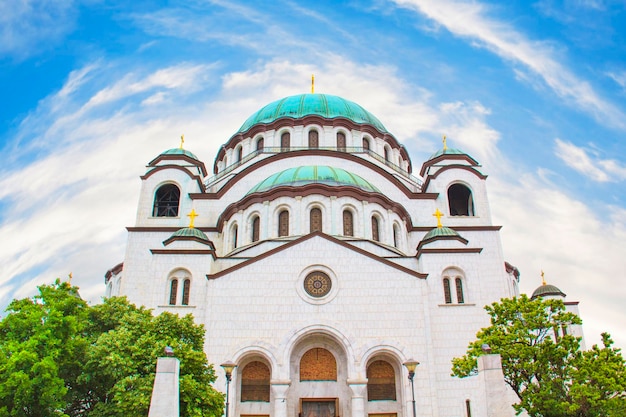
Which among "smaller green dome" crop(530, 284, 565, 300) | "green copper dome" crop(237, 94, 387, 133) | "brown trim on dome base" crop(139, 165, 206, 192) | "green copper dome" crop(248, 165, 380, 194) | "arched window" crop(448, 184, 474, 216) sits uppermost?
"green copper dome" crop(237, 94, 387, 133)

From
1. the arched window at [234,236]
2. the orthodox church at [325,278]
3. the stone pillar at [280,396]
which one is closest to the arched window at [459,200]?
the orthodox church at [325,278]

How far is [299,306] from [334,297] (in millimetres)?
1450

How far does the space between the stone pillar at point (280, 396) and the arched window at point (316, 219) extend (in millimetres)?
8213

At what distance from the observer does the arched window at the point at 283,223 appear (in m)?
26.2

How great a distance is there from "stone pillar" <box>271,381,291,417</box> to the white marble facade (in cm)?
4

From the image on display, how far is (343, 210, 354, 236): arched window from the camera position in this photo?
86.3 ft

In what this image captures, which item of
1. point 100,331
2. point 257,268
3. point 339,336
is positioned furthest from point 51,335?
point 339,336

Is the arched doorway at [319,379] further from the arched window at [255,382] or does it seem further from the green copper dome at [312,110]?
the green copper dome at [312,110]

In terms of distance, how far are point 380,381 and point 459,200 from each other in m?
15.4

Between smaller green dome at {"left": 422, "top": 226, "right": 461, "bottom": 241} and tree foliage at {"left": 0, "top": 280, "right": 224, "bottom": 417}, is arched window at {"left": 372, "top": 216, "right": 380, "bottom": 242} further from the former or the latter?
tree foliage at {"left": 0, "top": 280, "right": 224, "bottom": 417}

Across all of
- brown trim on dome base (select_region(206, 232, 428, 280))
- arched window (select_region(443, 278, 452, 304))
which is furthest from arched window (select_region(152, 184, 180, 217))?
arched window (select_region(443, 278, 452, 304))

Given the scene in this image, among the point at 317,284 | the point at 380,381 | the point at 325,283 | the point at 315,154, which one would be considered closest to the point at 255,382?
the point at 317,284

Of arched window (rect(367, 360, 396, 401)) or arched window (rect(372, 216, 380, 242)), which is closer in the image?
arched window (rect(367, 360, 396, 401))

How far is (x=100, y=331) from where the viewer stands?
1848cm
